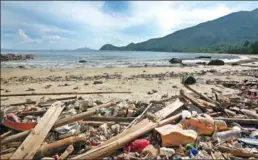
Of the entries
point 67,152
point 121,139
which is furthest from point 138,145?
point 67,152

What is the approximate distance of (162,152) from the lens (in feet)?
15.5

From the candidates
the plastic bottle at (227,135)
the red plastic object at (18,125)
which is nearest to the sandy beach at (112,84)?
the red plastic object at (18,125)

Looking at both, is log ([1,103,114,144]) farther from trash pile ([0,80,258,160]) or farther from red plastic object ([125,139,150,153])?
red plastic object ([125,139,150,153])

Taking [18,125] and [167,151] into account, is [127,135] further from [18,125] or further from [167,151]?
[18,125]

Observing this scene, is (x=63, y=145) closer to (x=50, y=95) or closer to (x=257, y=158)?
(x=257, y=158)

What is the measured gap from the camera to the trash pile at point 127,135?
14.0 feet

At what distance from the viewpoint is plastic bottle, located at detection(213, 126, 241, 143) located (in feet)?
18.2

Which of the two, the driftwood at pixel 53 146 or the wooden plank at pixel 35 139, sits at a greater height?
the wooden plank at pixel 35 139

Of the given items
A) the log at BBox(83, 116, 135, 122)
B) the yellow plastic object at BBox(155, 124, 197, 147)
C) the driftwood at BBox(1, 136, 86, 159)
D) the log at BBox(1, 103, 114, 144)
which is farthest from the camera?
the log at BBox(83, 116, 135, 122)

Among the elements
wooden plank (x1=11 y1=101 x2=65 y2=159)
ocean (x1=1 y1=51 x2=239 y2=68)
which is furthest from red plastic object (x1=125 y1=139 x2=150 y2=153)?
ocean (x1=1 y1=51 x2=239 y2=68)

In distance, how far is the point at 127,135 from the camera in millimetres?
4848

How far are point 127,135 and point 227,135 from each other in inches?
96.3

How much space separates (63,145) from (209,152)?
289 centimetres

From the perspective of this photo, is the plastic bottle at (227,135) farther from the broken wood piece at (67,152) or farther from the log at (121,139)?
the broken wood piece at (67,152)
